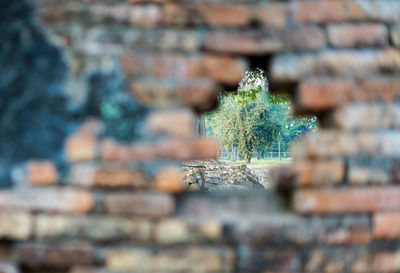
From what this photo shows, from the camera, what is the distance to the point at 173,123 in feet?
4.36

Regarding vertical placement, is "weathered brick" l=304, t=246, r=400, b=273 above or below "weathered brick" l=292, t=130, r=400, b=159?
below

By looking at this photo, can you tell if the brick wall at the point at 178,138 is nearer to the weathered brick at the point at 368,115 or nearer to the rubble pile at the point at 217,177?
the weathered brick at the point at 368,115

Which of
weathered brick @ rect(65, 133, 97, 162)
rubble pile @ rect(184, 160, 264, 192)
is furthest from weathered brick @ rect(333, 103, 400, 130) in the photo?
rubble pile @ rect(184, 160, 264, 192)

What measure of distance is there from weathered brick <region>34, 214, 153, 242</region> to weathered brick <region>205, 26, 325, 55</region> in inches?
33.0

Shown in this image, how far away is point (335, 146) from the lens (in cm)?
134

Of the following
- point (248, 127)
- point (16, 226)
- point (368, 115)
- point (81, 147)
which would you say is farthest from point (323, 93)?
point (248, 127)

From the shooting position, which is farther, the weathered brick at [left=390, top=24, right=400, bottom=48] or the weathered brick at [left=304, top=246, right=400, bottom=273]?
the weathered brick at [left=390, top=24, right=400, bottom=48]

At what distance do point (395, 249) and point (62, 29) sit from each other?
1799 mm

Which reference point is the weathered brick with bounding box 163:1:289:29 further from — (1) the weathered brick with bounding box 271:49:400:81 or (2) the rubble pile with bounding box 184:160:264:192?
(2) the rubble pile with bounding box 184:160:264:192

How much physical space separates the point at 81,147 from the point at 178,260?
634mm

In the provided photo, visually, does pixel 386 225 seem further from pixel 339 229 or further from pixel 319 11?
pixel 319 11

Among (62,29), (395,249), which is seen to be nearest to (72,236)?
(62,29)

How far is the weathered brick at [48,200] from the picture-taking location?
1.30 metres

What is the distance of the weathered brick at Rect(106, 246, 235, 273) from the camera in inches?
50.6
